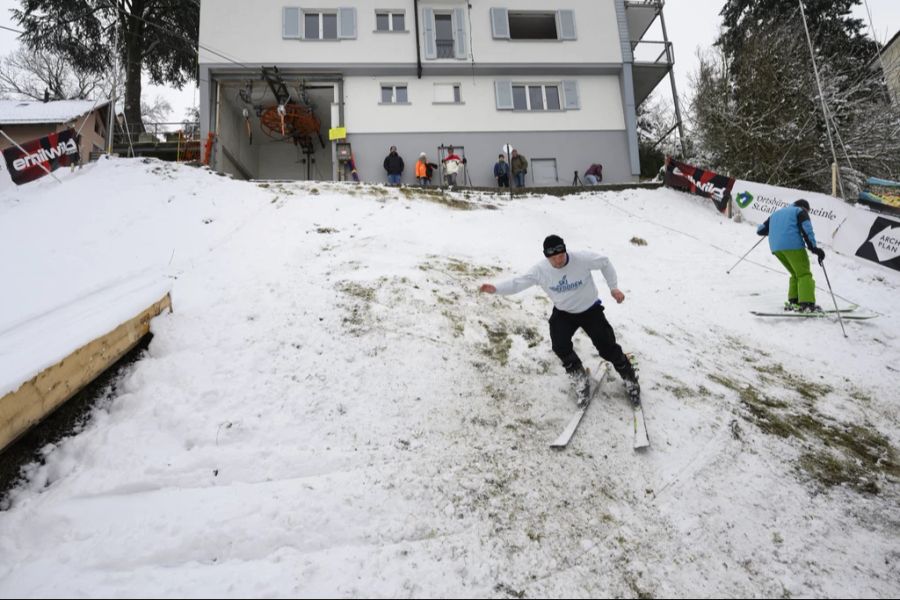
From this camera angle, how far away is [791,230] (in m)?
6.91

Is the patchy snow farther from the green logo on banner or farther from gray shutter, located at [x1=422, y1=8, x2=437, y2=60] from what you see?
gray shutter, located at [x1=422, y1=8, x2=437, y2=60]

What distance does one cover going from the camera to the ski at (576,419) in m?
3.58

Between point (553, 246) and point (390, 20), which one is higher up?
point (390, 20)

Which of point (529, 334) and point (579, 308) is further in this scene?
point (529, 334)

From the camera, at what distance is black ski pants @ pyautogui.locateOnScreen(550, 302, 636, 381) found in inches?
167

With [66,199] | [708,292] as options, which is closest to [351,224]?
[66,199]

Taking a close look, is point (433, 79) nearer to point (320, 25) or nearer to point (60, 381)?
point (320, 25)

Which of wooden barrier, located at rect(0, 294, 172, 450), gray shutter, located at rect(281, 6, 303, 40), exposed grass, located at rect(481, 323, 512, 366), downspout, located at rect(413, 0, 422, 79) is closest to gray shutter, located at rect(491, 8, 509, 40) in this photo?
downspout, located at rect(413, 0, 422, 79)

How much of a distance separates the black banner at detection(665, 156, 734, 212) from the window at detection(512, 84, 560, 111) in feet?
21.5

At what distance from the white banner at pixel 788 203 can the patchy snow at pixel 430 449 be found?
315cm

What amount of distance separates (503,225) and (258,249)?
5.70 m

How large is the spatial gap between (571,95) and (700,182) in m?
8.01

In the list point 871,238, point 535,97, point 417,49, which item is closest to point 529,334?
point 871,238

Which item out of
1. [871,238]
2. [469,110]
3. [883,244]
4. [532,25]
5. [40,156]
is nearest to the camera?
[883,244]
